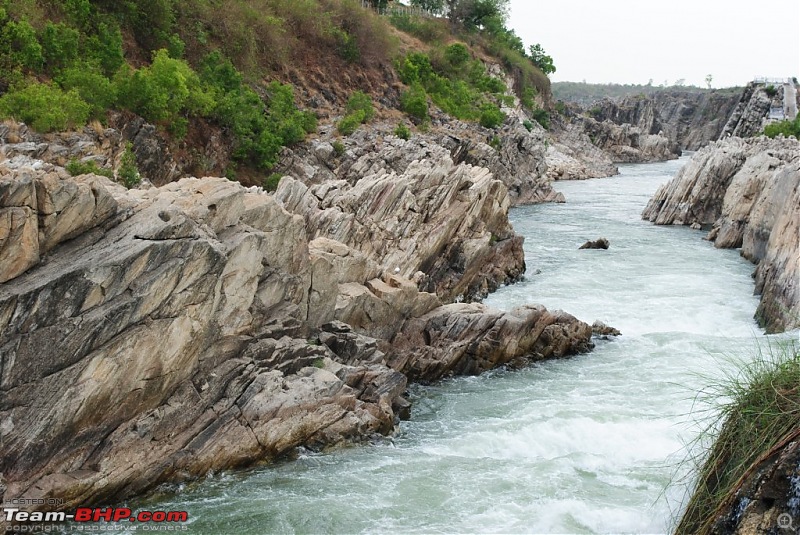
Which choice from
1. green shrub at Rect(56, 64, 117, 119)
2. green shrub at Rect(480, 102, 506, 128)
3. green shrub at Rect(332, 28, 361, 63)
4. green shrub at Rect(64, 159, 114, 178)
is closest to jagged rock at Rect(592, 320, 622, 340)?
green shrub at Rect(64, 159, 114, 178)

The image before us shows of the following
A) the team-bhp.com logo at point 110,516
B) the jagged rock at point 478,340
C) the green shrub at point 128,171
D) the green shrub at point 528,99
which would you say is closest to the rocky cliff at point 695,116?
the green shrub at point 528,99

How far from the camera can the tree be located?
303 feet

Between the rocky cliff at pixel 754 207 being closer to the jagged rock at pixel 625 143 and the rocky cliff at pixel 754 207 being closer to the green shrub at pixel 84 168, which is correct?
the green shrub at pixel 84 168

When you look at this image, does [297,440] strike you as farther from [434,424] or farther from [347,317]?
[347,317]

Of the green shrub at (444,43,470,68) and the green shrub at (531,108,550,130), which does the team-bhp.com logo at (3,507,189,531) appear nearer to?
the green shrub at (444,43,470,68)

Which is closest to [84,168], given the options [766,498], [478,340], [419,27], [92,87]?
[92,87]

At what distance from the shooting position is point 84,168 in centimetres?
2020

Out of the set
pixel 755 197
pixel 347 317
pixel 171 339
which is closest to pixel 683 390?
pixel 347 317

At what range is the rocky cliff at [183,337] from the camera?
1058cm

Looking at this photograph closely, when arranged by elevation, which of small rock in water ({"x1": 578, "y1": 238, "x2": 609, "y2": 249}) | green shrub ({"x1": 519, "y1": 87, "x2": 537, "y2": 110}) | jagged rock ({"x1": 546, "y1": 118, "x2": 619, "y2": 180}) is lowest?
small rock in water ({"x1": 578, "y1": 238, "x2": 609, "y2": 249})

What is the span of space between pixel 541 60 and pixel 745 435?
301ft

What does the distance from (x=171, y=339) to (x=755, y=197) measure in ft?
92.8

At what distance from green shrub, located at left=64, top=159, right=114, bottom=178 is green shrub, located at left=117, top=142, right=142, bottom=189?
1162 mm

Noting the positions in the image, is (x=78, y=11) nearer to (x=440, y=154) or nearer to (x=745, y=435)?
(x=440, y=154)
